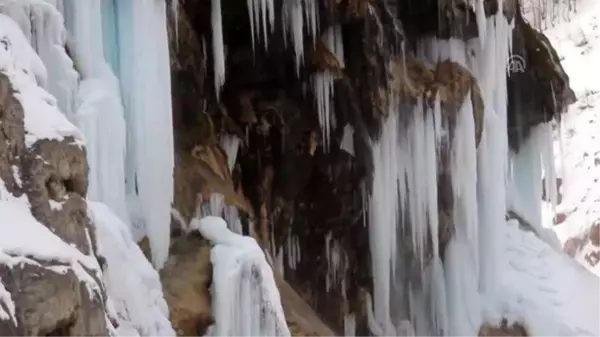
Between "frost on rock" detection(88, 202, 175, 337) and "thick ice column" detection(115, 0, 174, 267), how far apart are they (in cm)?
70

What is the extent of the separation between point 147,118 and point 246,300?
149 cm

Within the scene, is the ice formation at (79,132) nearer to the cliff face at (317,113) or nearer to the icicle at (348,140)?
the cliff face at (317,113)

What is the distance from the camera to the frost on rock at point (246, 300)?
22.4 ft

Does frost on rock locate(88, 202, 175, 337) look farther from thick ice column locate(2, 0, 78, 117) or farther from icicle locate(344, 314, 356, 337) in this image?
icicle locate(344, 314, 356, 337)

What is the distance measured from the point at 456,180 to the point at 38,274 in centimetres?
882

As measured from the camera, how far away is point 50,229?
425 cm

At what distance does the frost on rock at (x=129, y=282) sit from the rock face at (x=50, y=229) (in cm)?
90

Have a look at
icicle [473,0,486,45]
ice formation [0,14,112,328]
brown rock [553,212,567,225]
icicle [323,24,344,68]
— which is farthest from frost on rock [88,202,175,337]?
brown rock [553,212,567,225]

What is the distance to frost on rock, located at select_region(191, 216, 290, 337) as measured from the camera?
22.4 feet

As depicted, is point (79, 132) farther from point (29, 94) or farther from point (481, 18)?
point (481, 18)

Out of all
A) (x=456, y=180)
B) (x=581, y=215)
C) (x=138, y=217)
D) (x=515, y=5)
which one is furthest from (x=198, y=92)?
(x=581, y=215)

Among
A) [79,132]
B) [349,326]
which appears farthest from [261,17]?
[79,132]

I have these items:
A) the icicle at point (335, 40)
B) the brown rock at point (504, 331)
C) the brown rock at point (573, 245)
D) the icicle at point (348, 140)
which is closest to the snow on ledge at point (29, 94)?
the icicle at point (335, 40)

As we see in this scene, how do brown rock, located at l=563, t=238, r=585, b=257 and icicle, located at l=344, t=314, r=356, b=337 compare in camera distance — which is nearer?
icicle, located at l=344, t=314, r=356, b=337
